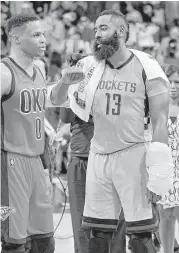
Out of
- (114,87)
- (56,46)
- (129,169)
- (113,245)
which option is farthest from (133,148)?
(56,46)

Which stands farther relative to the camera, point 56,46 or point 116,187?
point 56,46

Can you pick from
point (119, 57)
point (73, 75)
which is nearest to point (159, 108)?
A: point (119, 57)

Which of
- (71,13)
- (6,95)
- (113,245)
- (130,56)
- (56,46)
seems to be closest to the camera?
(6,95)

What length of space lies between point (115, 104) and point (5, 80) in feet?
2.47

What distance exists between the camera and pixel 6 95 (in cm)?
413

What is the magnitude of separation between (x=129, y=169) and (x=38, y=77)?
2.93 feet

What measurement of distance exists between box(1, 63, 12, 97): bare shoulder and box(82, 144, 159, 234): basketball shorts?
785 millimetres

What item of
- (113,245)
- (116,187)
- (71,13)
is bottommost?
(113,245)

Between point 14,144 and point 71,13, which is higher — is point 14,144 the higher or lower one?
the lower one

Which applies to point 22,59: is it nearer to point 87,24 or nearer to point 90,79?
point 90,79

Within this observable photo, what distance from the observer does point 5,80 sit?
412 cm

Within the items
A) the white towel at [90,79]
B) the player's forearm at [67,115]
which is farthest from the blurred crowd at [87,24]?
the white towel at [90,79]

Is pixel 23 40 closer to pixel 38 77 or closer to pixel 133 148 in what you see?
pixel 38 77

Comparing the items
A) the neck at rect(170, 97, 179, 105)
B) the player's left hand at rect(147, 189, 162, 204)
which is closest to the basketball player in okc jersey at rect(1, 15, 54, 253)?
the player's left hand at rect(147, 189, 162, 204)
